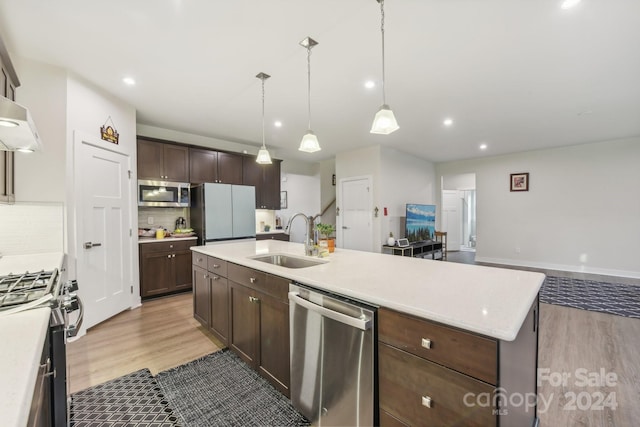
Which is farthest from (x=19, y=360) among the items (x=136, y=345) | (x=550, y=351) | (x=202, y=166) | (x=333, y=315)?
(x=202, y=166)

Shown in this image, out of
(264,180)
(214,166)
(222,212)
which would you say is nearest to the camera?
(222,212)

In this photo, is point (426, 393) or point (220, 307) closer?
point (426, 393)

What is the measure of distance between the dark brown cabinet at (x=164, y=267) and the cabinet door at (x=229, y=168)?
→ 1.25 metres

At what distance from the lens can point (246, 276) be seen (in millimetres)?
2061

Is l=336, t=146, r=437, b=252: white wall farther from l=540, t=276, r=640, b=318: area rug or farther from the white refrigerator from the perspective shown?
l=540, t=276, r=640, b=318: area rug

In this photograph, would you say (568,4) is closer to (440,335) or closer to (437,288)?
(437,288)

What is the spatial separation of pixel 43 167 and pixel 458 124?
204 inches

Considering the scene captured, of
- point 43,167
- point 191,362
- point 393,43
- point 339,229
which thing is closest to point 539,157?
point 339,229

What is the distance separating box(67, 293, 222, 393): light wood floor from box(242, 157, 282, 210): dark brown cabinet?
253 cm

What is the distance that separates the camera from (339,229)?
631cm

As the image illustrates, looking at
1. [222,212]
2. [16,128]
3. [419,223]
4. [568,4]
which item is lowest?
[419,223]

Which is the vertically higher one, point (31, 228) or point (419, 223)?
point (31, 228)

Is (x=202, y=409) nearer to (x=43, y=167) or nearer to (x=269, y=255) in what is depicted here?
(x=269, y=255)

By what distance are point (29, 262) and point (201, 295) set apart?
1.32 metres
